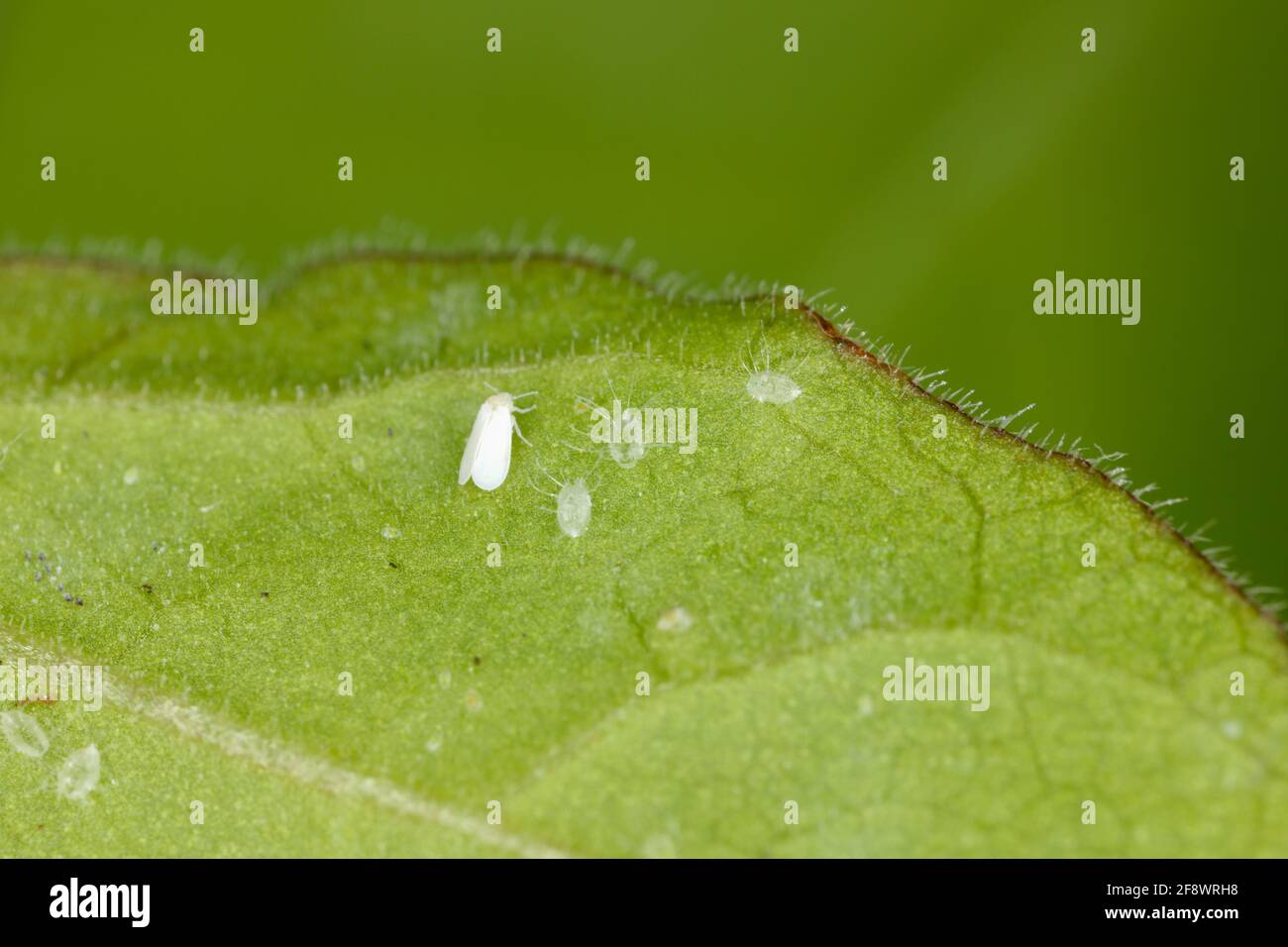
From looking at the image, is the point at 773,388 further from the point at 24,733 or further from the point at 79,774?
the point at 24,733

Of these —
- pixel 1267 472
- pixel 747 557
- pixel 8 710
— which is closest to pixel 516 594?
pixel 747 557

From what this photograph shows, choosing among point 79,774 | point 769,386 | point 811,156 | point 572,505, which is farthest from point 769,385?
point 79,774

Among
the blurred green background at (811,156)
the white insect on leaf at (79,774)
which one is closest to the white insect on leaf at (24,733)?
the white insect on leaf at (79,774)

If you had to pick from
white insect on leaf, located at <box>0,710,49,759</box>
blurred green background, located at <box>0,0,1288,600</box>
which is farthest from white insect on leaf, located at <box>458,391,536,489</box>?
white insect on leaf, located at <box>0,710,49,759</box>

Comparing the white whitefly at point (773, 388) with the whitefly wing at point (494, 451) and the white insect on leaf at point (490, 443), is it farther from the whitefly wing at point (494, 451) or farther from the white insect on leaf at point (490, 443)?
the whitefly wing at point (494, 451)

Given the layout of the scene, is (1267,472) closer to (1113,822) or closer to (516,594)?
(1113,822)

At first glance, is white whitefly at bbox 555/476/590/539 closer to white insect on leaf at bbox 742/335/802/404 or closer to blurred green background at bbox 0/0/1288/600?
white insect on leaf at bbox 742/335/802/404
